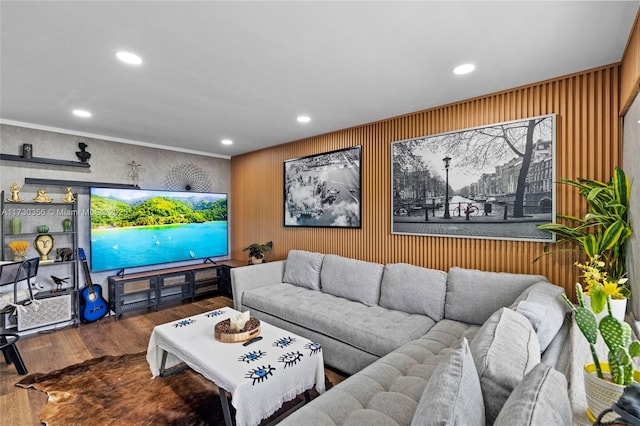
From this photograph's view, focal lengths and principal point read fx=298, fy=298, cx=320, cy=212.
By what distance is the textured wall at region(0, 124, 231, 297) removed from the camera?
359cm

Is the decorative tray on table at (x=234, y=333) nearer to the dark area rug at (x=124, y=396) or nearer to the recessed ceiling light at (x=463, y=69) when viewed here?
the dark area rug at (x=124, y=396)

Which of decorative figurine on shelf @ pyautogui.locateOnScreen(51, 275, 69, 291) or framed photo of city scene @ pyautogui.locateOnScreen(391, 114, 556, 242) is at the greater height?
framed photo of city scene @ pyautogui.locateOnScreen(391, 114, 556, 242)

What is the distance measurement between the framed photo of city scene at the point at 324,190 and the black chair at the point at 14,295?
9.68 ft

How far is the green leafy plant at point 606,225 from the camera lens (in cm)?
191

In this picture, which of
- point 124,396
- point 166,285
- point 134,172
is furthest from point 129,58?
point 166,285

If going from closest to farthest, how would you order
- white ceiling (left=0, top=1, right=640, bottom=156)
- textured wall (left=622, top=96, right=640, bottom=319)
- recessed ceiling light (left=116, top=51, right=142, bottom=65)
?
white ceiling (left=0, top=1, right=640, bottom=156), textured wall (left=622, top=96, right=640, bottom=319), recessed ceiling light (left=116, top=51, right=142, bottom=65)

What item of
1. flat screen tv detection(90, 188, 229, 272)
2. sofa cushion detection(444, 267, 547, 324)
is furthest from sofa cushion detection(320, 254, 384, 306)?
flat screen tv detection(90, 188, 229, 272)

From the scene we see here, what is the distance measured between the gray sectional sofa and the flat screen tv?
5.57 feet

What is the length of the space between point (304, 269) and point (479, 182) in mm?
2254

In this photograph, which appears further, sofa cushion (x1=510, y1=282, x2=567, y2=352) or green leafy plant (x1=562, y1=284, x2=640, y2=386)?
sofa cushion (x1=510, y1=282, x2=567, y2=352)

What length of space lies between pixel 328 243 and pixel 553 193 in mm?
2527

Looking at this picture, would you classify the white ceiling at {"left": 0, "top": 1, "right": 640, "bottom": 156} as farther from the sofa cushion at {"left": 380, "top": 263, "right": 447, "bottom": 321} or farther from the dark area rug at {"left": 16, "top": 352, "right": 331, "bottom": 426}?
the dark area rug at {"left": 16, "top": 352, "right": 331, "bottom": 426}

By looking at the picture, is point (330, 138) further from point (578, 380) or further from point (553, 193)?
point (578, 380)

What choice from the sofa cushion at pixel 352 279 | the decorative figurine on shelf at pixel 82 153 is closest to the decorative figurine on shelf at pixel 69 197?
the decorative figurine on shelf at pixel 82 153
